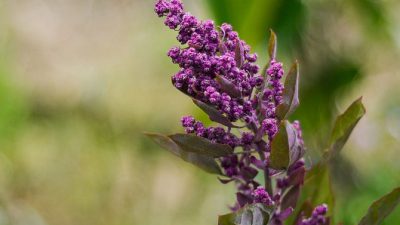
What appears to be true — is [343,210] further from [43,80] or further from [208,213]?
[43,80]

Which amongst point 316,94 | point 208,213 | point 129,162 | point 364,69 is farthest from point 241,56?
point 129,162

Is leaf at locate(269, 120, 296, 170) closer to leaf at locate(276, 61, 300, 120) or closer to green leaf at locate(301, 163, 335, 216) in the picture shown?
leaf at locate(276, 61, 300, 120)

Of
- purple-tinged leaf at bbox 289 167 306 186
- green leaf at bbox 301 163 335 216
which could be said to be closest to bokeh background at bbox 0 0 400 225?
green leaf at bbox 301 163 335 216

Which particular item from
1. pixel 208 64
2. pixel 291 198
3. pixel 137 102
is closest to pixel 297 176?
pixel 291 198

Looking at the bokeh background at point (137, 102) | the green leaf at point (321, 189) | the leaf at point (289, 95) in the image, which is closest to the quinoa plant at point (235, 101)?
the leaf at point (289, 95)

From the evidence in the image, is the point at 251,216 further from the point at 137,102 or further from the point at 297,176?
the point at 137,102
